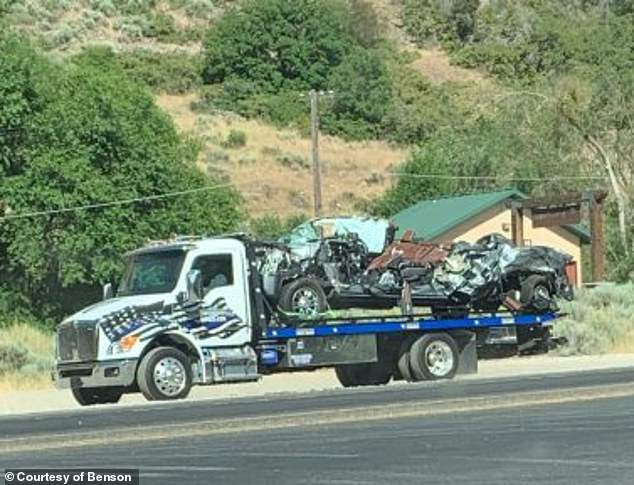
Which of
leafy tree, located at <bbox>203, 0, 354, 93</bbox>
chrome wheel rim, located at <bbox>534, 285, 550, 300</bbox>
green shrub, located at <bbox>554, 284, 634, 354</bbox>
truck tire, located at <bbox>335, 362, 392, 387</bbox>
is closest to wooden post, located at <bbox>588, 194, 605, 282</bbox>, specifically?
green shrub, located at <bbox>554, 284, 634, 354</bbox>

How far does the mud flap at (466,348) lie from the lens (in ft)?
85.6

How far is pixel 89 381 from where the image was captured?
2338cm

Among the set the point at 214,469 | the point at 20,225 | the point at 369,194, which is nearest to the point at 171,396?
the point at 214,469

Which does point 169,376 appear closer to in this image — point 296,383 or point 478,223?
point 296,383

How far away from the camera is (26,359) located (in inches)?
1297

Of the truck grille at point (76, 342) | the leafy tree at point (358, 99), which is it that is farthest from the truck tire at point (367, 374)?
the leafy tree at point (358, 99)

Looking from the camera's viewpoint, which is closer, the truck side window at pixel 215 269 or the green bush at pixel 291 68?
the truck side window at pixel 215 269

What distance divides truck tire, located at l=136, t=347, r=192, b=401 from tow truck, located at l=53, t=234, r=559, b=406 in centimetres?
2

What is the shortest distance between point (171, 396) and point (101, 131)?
21791 millimetres

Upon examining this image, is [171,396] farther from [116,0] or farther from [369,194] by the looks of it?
[116,0]

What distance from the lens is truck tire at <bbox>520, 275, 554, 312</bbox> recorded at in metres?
26.6

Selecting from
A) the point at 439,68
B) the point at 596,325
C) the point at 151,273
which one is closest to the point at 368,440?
the point at 151,273

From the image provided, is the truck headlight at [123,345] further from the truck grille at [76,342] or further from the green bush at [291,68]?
the green bush at [291,68]

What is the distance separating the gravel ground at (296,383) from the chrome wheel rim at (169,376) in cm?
73
